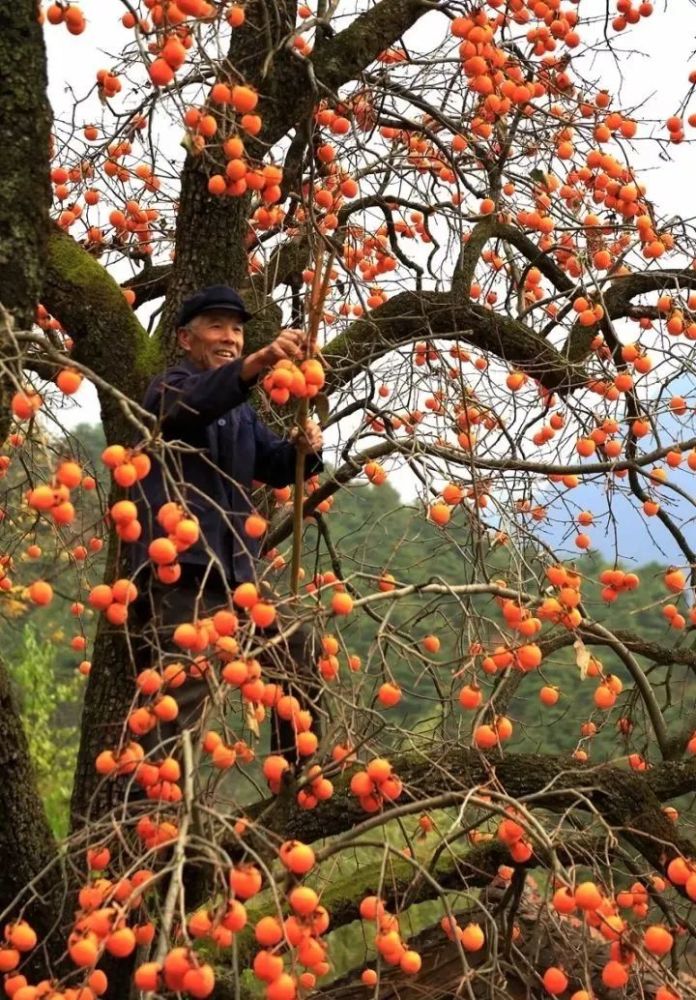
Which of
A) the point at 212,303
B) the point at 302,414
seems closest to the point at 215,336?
→ the point at 212,303

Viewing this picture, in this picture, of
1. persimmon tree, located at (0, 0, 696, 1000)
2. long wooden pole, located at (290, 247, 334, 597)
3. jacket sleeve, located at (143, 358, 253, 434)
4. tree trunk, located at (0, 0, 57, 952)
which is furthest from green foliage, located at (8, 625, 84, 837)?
A: long wooden pole, located at (290, 247, 334, 597)

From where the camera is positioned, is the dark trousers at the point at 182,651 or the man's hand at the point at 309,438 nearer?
the man's hand at the point at 309,438

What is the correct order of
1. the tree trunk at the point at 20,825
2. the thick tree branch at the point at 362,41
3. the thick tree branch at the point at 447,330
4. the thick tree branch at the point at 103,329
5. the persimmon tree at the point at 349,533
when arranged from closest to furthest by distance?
the persimmon tree at the point at 349,533 < the tree trunk at the point at 20,825 < the thick tree branch at the point at 103,329 < the thick tree branch at the point at 362,41 < the thick tree branch at the point at 447,330

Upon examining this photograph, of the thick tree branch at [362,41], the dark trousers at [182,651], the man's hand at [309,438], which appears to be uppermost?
the thick tree branch at [362,41]

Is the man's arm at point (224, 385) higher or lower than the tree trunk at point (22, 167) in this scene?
lower

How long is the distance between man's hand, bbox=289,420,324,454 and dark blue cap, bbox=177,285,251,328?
58 cm

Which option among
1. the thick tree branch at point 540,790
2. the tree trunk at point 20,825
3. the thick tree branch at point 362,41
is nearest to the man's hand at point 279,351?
the thick tree branch at point 540,790

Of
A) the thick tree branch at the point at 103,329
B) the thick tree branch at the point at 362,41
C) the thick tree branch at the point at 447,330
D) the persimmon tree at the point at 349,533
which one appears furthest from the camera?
the thick tree branch at the point at 447,330

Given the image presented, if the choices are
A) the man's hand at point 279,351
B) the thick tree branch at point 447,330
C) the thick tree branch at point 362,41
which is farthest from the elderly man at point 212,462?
the thick tree branch at point 362,41

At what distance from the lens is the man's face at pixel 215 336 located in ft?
12.6

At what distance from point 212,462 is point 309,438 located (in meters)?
0.44

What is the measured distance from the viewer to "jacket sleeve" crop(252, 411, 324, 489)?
3900 mm

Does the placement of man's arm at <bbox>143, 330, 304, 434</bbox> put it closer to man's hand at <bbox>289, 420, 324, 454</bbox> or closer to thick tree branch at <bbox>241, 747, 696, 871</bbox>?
man's hand at <bbox>289, 420, 324, 454</bbox>

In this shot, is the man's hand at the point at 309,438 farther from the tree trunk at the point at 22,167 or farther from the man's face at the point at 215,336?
the tree trunk at the point at 22,167
